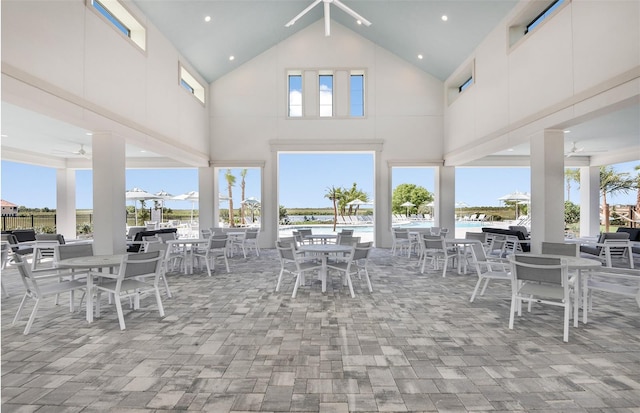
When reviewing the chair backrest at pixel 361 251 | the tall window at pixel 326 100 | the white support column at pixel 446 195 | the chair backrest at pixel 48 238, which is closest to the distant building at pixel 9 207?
the chair backrest at pixel 48 238

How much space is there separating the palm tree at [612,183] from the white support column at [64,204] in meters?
24.9

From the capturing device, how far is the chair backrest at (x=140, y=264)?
3736 mm

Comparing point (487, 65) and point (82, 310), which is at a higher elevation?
point (487, 65)

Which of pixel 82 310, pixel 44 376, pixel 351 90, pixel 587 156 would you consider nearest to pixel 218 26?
pixel 351 90

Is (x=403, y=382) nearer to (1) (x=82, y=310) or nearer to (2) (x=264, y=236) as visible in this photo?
(1) (x=82, y=310)

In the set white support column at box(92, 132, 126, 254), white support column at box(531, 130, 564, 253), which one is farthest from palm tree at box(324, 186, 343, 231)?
white support column at box(92, 132, 126, 254)

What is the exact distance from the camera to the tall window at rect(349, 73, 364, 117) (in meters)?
11.2

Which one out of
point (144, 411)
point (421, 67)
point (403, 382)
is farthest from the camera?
point (421, 67)

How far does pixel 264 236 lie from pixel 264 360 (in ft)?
27.8

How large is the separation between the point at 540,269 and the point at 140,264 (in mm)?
4538

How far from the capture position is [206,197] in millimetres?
11367

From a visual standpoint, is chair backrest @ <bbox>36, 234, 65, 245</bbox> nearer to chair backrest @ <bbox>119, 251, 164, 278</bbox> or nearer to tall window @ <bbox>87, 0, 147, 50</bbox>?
tall window @ <bbox>87, 0, 147, 50</bbox>

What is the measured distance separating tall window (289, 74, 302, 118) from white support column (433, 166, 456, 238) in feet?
17.3

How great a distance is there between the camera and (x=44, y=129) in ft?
26.2
